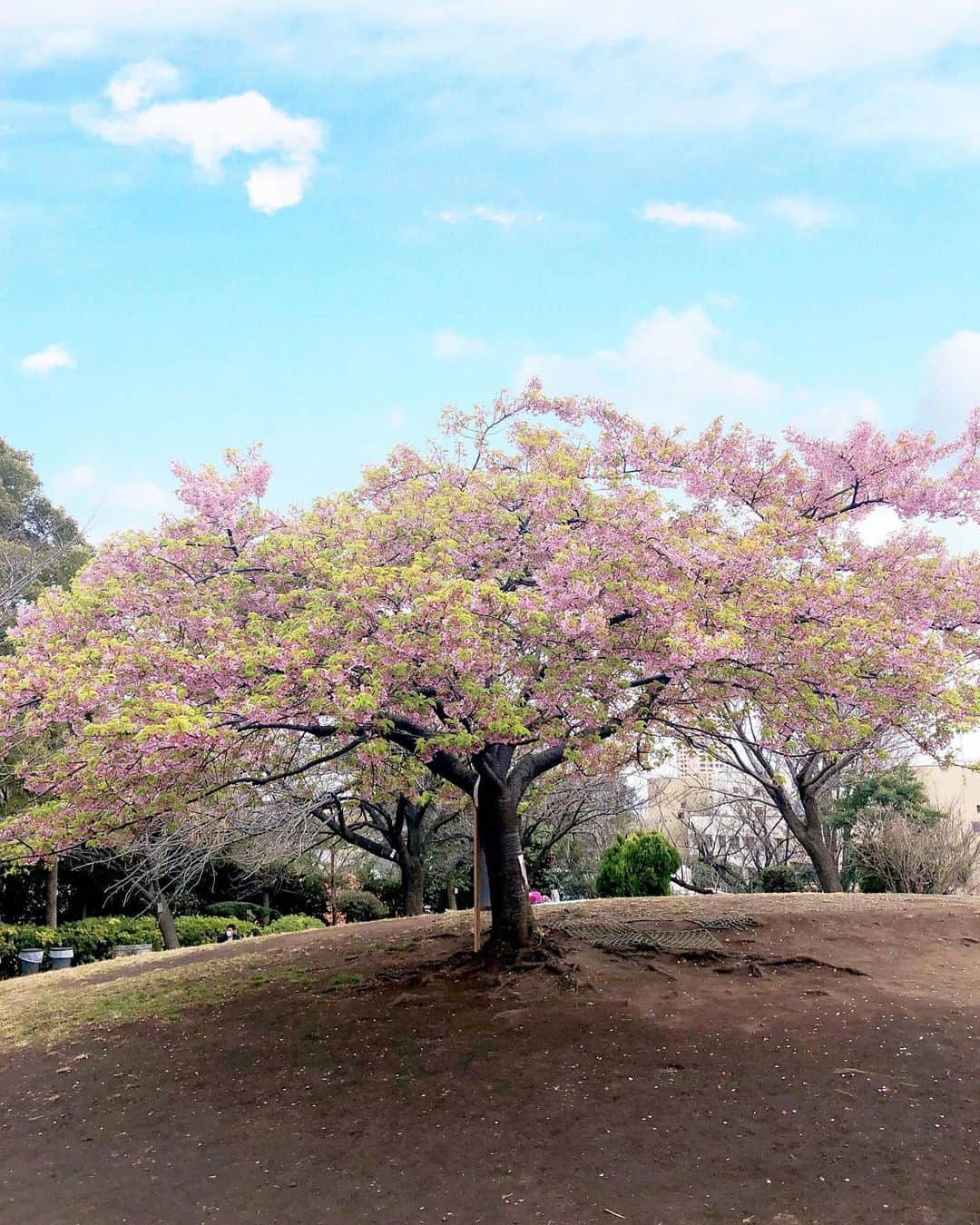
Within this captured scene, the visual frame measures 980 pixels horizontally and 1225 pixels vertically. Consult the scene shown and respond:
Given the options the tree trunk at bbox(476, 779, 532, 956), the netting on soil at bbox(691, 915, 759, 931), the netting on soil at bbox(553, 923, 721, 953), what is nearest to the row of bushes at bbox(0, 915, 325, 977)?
the netting on soil at bbox(553, 923, 721, 953)

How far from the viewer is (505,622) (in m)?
7.81

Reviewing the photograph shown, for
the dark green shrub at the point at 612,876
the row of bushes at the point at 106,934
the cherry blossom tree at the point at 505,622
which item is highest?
the cherry blossom tree at the point at 505,622

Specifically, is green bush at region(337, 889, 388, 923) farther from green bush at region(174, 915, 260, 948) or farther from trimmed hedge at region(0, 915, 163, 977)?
trimmed hedge at region(0, 915, 163, 977)

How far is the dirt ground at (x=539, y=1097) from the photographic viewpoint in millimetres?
4727

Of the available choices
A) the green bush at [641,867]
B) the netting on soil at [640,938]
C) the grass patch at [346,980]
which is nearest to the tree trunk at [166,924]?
the green bush at [641,867]

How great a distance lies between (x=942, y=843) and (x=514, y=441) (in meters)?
15.3

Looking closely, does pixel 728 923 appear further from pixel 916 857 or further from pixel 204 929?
pixel 204 929

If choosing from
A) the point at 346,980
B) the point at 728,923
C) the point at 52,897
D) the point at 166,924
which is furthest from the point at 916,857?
the point at 52,897

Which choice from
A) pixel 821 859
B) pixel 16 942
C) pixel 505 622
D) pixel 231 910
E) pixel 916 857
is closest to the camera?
pixel 505 622

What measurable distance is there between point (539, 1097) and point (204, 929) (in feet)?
50.9

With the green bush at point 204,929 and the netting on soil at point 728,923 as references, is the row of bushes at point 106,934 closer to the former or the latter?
the green bush at point 204,929

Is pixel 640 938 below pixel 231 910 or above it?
above

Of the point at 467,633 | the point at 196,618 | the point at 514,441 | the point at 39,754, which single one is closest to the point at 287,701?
the point at 467,633

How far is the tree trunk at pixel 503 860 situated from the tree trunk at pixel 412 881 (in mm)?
8430
